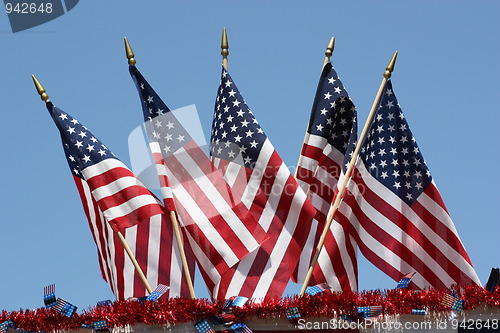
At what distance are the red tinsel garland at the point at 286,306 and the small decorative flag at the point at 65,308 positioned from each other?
7 centimetres

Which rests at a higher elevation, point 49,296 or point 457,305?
point 49,296

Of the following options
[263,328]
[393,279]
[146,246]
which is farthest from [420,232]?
[146,246]

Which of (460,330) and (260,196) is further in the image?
(260,196)

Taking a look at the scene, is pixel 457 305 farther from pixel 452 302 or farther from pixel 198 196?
pixel 198 196

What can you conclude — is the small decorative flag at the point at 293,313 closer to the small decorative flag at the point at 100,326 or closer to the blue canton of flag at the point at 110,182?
the small decorative flag at the point at 100,326

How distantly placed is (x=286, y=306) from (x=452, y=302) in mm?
2415

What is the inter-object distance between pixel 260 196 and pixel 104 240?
308 cm

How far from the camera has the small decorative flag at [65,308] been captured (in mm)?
16766

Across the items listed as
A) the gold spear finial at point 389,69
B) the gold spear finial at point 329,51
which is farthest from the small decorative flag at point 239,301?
the gold spear finial at point 329,51

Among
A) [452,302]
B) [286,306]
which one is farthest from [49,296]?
[452,302]

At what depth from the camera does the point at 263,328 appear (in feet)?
53.2

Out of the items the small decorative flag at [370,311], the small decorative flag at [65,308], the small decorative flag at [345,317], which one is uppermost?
the small decorative flag at [65,308]

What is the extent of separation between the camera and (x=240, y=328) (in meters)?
16.1

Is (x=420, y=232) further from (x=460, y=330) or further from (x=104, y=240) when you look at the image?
(x=104, y=240)
